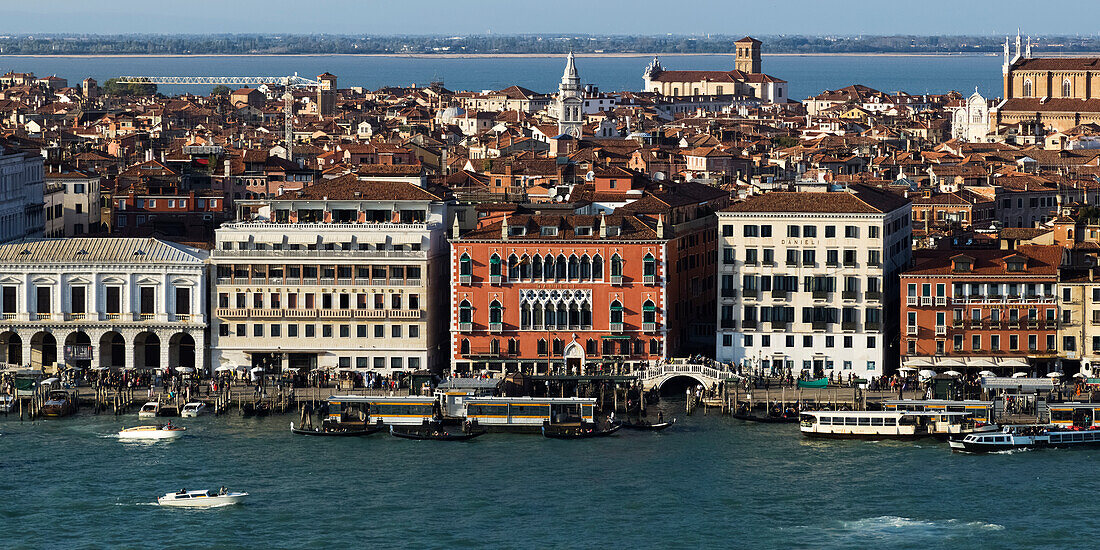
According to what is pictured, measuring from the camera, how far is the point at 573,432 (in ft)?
152

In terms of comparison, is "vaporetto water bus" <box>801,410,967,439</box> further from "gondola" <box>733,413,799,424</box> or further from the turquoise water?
"gondola" <box>733,413,799,424</box>

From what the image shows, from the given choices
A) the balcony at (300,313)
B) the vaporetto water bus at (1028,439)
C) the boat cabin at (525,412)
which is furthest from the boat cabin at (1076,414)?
the balcony at (300,313)

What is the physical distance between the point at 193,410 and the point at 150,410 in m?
0.86

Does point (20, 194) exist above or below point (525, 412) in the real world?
above

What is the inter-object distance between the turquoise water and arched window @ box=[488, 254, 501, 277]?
532 centimetres

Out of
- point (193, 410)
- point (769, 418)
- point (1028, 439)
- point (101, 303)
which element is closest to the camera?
point (1028, 439)

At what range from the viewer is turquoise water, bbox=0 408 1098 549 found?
38.1 meters

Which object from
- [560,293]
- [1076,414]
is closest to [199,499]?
[560,293]

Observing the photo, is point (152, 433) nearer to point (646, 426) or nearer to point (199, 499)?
point (199, 499)

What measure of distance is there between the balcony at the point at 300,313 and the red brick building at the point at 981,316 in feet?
41.0

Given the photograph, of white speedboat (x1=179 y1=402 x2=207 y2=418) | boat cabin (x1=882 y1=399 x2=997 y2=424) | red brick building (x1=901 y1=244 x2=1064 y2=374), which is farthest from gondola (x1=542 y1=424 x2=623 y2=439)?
red brick building (x1=901 y1=244 x2=1064 y2=374)

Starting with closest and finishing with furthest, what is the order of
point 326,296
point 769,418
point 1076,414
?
point 1076,414 → point 769,418 → point 326,296

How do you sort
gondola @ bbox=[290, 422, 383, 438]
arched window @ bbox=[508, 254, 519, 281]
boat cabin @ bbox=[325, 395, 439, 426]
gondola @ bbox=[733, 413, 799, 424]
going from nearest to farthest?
gondola @ bbox=[290, 422, 383, 438], boat cabin @ bbox=[325, 395, 439, 426], gondola @ bbox=[733, 413, 799, 424], arched window @ bbox=[508, 254, 519, 281]

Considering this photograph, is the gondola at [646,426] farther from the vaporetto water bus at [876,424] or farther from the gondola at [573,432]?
the vaporetto water bus at [876,424]
